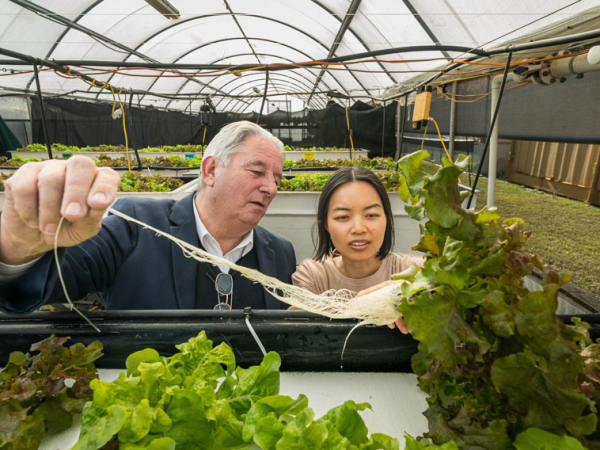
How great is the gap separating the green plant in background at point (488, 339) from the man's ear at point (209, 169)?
129 centimetres

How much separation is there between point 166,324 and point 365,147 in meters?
9.89

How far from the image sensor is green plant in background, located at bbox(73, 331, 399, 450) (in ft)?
1.81

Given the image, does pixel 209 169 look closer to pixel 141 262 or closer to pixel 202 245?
pixel 202 245

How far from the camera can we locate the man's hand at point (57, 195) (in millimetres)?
738

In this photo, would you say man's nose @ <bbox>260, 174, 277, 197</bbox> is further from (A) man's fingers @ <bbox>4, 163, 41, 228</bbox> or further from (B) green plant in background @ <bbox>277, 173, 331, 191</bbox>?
(B) green plant in background @ <bbox>277, 173, 331, 191</bbox>

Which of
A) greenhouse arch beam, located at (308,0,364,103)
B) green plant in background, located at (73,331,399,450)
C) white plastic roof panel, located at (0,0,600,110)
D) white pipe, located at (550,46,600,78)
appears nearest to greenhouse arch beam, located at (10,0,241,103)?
white plastic roof panel, located at (0,0,600,110)

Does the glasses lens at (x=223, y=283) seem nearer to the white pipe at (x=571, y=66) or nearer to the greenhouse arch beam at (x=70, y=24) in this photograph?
the white pipe at (x=571, y=66)

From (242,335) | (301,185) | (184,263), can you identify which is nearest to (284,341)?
(242,335)

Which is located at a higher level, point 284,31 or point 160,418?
point 284,31

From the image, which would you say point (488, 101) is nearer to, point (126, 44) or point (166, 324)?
point (166, 324)

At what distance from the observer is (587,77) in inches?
110

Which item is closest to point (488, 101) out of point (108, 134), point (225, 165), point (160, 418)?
point (225, 165)

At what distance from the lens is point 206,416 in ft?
1.99

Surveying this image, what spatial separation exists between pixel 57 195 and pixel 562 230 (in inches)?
269
